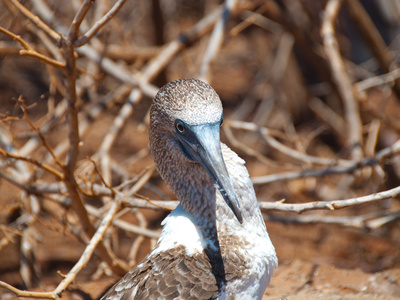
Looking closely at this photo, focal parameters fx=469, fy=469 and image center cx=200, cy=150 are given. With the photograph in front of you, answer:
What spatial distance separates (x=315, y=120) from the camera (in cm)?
743

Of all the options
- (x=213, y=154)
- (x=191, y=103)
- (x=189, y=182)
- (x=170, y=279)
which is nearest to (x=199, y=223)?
(x=189, y=182)

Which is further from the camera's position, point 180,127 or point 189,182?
point 189,182

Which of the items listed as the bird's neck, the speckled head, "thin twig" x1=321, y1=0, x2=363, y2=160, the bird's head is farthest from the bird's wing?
"thin twig" x1=321, y1=0, x2=363, y2=160

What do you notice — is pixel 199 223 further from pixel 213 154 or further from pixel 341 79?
pixel 341 79

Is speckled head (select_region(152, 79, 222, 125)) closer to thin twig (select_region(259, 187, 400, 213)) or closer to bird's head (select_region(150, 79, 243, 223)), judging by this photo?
bird's head (select_region(150, 79, 243, 223))

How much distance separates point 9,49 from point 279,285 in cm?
294

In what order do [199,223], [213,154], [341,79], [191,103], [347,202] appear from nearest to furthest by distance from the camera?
[213,154] → [191,103] → [347,202] → [199,223] → [341,79]

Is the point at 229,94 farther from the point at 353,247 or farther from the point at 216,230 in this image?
the point at 216,230

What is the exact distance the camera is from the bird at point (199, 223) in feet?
7.18

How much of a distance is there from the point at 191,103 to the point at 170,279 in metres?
0.86

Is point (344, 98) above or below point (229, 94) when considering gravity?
below

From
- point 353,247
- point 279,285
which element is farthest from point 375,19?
point 279,285

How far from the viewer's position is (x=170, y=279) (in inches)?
89.9

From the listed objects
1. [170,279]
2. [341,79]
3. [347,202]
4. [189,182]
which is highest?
[341,79]
